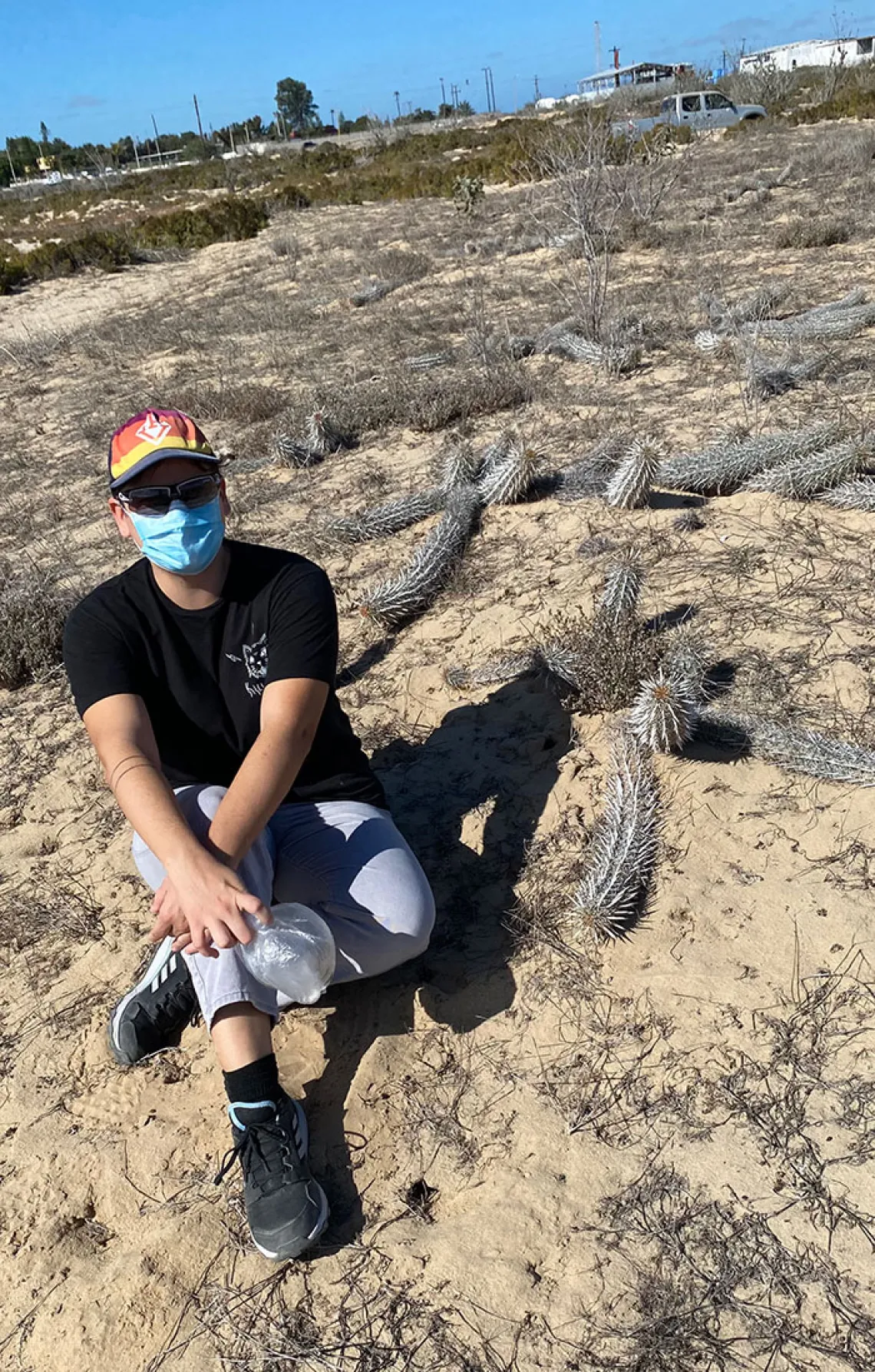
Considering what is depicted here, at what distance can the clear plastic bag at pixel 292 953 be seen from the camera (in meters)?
2.17

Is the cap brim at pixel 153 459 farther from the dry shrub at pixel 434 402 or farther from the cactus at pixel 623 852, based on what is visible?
the dry shrub at pixel 434 402

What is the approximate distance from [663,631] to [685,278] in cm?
643

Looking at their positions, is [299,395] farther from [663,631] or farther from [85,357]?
[663,631]

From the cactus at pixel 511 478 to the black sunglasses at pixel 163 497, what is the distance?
8.92 feet

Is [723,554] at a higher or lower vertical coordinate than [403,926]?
higher

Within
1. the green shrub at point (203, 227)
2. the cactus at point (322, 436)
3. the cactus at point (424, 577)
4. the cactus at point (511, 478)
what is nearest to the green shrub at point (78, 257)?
the green shrub at point (203, 227)

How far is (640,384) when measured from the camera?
6418mm

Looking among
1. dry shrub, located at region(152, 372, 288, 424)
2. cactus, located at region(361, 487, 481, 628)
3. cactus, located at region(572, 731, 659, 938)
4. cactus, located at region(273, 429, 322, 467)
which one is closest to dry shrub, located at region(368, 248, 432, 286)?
dry shrub, located at region(152, 372, 288, 424)

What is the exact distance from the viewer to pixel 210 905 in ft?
6.91

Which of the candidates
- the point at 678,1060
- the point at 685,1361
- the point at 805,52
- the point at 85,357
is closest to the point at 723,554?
the point at 678,1060

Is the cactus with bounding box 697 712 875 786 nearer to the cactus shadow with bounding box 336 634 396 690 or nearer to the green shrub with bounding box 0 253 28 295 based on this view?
the cactus shadow with bounding box 336 634 396 690

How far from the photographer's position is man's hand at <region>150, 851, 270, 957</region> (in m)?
2.11

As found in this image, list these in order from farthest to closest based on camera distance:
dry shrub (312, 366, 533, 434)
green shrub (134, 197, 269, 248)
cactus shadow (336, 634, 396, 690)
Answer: green shrub (134, 197, 269, 248)
dry shrub (312, 366, 533, 434)
cactus shadow (336, 634, 396, 690)

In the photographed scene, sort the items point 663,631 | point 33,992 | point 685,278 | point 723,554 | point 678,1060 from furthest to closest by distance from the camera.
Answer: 1. point 685,278
2. point 723,554
3. point 663,631
4. point 33,992
5. point 678,1060
